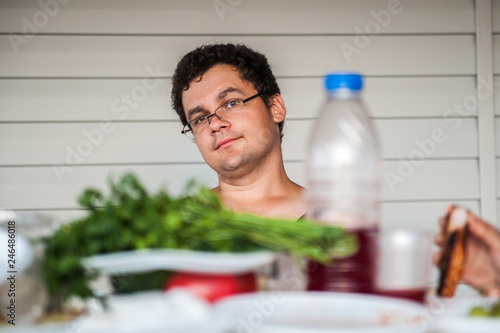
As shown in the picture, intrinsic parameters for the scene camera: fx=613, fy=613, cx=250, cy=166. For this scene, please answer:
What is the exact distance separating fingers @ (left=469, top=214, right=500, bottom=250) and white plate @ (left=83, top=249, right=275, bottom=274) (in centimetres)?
36

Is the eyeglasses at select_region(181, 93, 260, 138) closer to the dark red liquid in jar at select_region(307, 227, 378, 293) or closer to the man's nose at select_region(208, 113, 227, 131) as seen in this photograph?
the man's nose at select_region(208, 113, 227, 131)

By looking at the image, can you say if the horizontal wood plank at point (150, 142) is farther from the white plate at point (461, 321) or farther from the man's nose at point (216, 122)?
the white plate at point (461, 321)

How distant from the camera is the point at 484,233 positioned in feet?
3.13

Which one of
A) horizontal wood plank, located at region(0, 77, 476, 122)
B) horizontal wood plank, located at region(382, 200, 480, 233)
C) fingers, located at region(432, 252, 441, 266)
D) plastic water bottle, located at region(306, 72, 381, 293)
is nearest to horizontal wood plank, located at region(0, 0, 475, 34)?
horizontal wood plank, located at region(0, 77, 476, 122)

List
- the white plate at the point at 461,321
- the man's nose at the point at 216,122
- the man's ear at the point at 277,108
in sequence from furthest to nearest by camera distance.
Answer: the man's ear at the point at 277,108, the man's nose at the point at 216,122, the white plate at the point at 461,321

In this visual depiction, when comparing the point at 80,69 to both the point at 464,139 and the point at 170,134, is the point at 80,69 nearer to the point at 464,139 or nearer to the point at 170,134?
the point at 170,134

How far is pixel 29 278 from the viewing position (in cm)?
81

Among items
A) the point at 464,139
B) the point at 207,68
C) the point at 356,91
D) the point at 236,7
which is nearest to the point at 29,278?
the point at 356,91

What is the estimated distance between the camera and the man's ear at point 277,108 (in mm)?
2369

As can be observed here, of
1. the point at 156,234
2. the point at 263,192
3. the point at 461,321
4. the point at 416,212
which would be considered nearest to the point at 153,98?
the point at 263,192

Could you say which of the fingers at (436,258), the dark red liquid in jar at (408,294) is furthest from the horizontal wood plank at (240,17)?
the dark red liquid in jar at (408,294)

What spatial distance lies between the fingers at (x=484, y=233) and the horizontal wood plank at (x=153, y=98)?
5.40ft

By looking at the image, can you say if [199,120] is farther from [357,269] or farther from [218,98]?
[357,269]

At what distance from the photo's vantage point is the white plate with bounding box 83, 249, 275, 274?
0.76 m
